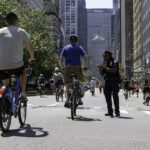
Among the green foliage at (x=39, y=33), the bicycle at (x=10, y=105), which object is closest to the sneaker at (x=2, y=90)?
the bicycle at (x=10, y=105)

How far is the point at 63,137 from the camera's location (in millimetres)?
8281

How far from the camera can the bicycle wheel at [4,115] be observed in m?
8.39

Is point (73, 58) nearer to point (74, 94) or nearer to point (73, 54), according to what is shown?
point (73, 54)

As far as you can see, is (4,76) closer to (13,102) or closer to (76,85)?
(13,102)

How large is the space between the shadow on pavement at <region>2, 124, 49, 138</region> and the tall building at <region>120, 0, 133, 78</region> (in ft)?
551

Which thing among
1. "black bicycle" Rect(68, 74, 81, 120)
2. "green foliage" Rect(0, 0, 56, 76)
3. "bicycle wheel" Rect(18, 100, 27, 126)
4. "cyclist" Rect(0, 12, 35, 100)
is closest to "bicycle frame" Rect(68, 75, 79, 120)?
"black bicycle" Rect(68, 74, 81, 120)

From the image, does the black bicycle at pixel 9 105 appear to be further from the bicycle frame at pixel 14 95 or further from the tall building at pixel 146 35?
the tall building at pixel 146 35

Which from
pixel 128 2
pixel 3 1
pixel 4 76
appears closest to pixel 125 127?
pixel 4 76

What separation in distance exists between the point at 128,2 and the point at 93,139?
187 metres

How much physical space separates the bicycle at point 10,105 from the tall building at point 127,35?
6614 inches

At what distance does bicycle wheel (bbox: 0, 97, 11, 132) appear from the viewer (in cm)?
839

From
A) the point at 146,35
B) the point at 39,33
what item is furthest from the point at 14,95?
the point at 146,35

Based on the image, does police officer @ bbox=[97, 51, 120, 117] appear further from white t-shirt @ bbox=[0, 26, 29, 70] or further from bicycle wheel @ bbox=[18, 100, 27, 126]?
white t-shirt @ bbox=[0, 26, 29, 70]

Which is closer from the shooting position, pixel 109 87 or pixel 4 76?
pixel 4 76
